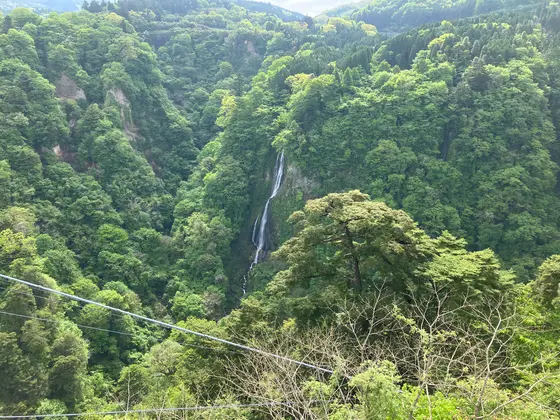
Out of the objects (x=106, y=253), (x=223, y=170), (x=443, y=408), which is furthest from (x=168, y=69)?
(x=443, y=408)

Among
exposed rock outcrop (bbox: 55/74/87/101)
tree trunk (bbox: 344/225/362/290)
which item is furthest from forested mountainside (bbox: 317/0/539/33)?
exposed rock outcrop (bbox: 55/74/87/101)

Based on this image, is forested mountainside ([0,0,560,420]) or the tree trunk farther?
the tree trunk

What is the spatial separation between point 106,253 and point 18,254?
23.0 feet

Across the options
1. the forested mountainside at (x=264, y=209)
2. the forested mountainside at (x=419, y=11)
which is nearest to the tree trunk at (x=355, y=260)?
the forested mountainside at (x=264, y=209)

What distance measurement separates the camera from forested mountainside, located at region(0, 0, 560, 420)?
41.8 ft

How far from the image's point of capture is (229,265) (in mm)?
31469

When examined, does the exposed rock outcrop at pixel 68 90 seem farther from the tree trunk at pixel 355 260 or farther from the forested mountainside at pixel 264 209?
the tree trunk at pixel 355 260

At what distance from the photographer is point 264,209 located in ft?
107

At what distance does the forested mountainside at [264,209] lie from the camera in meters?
12.7

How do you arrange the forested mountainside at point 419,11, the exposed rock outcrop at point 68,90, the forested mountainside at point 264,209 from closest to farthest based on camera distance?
1. the forested mountainside at point 264,209
2. the exposed rock outcrop at point 68,90
3. the forested mountainside at point 419,11

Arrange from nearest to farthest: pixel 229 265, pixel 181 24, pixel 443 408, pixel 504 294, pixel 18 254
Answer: pixel 443 408, pixel 504 294, pixel 18 254, pixel 229 265, pixel 181 24

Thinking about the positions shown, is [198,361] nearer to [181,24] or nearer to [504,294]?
[504,294]

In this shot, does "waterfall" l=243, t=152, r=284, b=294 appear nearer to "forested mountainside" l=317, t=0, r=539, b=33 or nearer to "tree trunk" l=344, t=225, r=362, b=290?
"tree trunk" l=344, t=225, r=362, b=290

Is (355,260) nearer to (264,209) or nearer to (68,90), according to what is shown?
(264,209)
